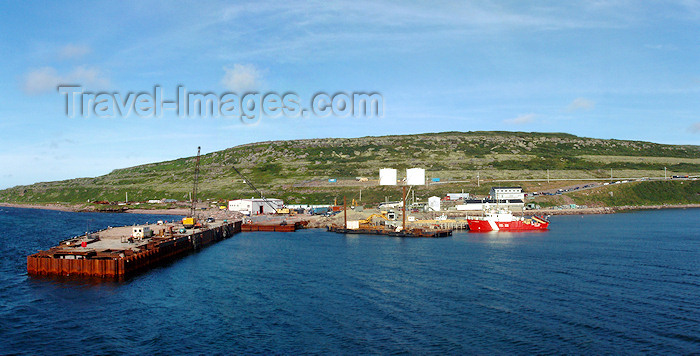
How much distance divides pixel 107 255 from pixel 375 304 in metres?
33.3

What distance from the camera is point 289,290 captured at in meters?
49.4

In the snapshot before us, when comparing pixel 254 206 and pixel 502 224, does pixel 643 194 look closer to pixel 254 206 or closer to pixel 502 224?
pixel 502 224

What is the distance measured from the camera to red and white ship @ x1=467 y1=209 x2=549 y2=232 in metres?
106

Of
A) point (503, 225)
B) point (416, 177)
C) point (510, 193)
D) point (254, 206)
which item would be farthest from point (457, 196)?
point (254, 206)

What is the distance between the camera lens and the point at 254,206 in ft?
496

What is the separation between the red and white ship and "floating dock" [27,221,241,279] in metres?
58.5

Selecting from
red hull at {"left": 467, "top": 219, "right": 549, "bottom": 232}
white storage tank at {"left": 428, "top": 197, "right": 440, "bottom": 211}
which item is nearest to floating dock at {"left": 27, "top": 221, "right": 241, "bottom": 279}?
red hull at {"left": 467, "top": 219, "right": 549, "bottom": 232}

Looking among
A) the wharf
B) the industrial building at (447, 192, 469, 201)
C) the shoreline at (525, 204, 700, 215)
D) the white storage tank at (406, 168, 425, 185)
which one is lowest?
the wharf

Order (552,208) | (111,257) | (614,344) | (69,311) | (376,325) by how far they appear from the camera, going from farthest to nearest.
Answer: (552,208) → (111,257) → (69,311) → (376,325) → (614,344)

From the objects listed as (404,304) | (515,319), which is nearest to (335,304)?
(404,304)

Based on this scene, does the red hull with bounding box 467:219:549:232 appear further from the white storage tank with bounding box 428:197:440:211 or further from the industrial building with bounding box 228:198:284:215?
the industrial building with bounding box 228:198:284:215

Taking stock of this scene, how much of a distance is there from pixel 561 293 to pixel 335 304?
21449mm

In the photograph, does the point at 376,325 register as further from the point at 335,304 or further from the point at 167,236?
the point at 167,236

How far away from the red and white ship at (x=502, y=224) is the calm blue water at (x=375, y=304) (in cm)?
3053
